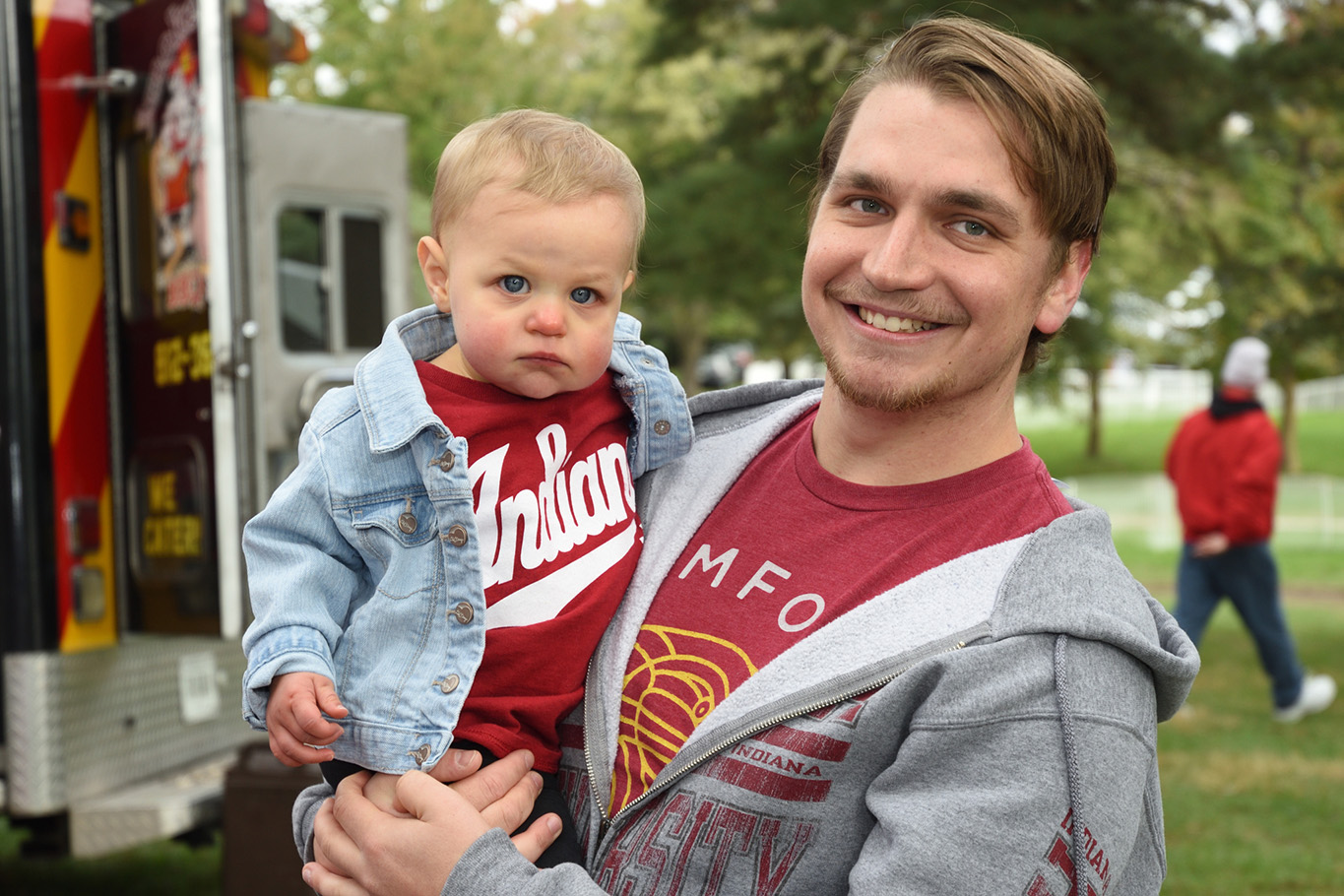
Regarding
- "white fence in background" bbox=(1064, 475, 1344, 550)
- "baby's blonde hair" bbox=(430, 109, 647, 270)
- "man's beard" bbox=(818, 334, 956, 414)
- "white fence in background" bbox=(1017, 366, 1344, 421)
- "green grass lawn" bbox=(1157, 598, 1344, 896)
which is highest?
"baby's blonde hair" bbox=(430, 109, 647, 270)

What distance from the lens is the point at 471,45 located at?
1516 cm

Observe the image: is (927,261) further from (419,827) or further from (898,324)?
(419,827)

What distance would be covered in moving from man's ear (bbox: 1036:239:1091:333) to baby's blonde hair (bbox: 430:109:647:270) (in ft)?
1.85

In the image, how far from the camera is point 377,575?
179 cm

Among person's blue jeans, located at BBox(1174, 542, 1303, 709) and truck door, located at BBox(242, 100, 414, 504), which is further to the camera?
person's blue jeans, located at BBox(1174, 542, 1303, 709)

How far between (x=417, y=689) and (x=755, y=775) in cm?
45

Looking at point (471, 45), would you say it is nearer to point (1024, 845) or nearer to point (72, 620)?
point (72, 620)

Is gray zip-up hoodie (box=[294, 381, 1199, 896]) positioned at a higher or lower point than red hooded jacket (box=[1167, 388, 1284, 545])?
higher

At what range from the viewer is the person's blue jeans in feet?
24.0

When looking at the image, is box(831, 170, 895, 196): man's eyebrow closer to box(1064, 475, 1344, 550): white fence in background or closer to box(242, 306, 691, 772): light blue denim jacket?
box(242, 306, 691, 772): light blue denim jacket

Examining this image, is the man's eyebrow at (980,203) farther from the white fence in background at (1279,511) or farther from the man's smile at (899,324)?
the white fence in background at (1279,511)

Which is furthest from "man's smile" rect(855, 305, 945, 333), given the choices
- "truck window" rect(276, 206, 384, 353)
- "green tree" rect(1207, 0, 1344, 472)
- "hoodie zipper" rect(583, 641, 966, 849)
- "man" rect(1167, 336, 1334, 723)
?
"green tree" rect(1207, 0, 1344, 472)

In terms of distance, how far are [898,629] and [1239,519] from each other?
6.34m

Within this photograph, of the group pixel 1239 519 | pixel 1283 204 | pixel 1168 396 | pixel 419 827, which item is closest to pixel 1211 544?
pixel 1239 519
